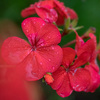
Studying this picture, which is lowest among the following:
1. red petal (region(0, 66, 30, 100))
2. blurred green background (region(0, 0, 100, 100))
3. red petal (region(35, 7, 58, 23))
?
blurred green background (region(0, 0, 100, 100))

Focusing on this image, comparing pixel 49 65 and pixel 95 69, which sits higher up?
pixel 49 65

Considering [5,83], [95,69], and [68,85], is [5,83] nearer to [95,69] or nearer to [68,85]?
[68,85]

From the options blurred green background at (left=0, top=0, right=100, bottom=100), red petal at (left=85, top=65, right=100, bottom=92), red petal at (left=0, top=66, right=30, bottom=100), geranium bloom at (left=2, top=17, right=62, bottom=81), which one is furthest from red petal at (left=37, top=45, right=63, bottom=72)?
blurred green background at (left=0, top=0, right=100, bottom=100)

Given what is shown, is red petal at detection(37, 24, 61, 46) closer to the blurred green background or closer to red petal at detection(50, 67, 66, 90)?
red petal at detection(50, 67, 66, 90)

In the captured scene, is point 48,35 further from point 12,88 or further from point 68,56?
point 12,88

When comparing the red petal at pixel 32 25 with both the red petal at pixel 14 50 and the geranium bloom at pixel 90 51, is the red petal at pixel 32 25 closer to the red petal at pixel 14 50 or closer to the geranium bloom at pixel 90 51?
the red petal at pixel 14 50

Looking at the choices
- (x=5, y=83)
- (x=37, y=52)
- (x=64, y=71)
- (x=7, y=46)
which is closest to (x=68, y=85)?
(x=64, y=71)

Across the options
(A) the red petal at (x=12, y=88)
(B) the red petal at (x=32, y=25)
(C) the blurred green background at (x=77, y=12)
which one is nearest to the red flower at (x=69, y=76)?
(B) the red petal at (x=32, y=25)
